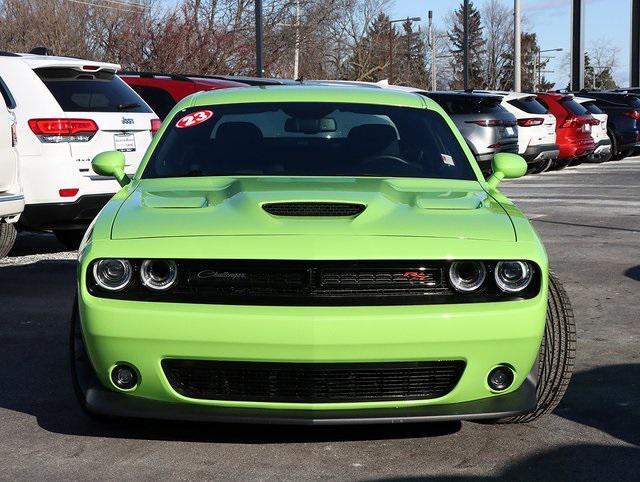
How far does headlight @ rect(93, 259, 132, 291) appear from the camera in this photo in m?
4.25

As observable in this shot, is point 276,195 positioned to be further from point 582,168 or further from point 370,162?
point 582,168

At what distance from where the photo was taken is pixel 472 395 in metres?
4.26

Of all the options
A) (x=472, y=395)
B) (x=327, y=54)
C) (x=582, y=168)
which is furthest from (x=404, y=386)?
(x=327, y=54)

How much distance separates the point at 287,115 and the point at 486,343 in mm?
2114

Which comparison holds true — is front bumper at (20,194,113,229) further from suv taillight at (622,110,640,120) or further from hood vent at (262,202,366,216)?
suv taillight at (622,110,640,120)

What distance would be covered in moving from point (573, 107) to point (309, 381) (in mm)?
21137

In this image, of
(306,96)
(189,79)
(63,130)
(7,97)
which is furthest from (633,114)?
(306,96)

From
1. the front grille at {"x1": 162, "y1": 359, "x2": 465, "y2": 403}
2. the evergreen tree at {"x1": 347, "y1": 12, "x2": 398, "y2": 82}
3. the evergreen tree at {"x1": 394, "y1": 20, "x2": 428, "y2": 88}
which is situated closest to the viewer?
the front grille at {"x1": 162, "y1": 359, "x2": 465, "y2": 403}

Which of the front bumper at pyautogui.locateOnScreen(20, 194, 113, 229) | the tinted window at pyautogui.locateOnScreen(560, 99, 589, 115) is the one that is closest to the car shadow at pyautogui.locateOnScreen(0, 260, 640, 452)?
the front bumper at pyautogui.locateOnScreen(20, 194, 113, 229)

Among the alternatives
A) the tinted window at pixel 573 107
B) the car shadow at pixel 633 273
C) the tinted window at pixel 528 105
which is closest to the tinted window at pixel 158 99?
the car shadow at pixel 633 273

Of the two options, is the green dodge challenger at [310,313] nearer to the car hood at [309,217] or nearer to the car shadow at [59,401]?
the car hood at [309,217]

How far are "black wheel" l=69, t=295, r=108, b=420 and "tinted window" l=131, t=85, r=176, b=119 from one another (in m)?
8.34

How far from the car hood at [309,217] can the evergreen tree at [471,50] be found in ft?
337

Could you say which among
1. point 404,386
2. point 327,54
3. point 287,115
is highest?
point 327,54
